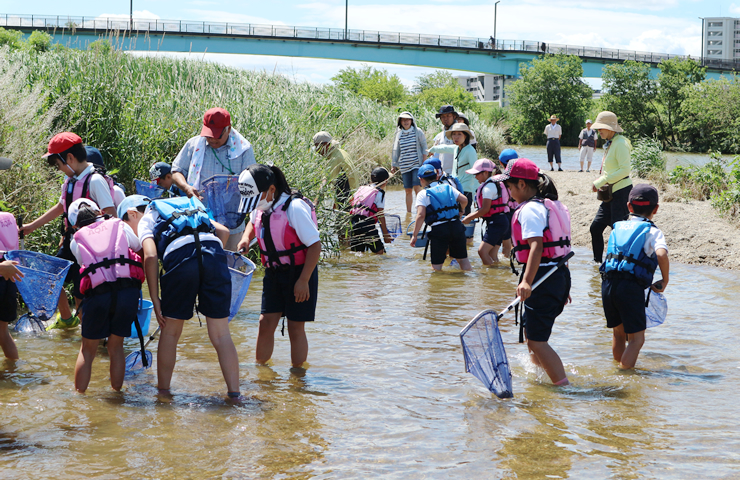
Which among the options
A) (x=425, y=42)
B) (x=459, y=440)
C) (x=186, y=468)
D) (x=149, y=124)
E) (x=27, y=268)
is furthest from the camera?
(x=425, y=42)

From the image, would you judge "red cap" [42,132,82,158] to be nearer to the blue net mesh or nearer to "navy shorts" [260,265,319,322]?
the blue net mesh

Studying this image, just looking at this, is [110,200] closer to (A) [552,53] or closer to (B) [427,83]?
(A) [552,53]

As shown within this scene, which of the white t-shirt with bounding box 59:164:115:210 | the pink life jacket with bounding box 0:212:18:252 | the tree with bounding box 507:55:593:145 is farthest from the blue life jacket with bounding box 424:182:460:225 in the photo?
the tree with bounding box 507:55:593:145

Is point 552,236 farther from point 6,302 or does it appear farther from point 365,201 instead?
point 365,201

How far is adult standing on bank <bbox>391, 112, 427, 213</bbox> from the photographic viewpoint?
44.5 ft

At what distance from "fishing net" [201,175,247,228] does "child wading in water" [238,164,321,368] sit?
105cm

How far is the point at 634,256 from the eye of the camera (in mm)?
5574

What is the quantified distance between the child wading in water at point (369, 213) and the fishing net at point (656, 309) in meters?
5.23

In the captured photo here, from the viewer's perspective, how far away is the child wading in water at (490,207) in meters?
9.50

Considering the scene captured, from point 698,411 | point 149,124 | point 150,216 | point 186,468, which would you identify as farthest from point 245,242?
point 149,124

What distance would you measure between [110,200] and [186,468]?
2.77 meters

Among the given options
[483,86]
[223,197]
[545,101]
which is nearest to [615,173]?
[223,197]

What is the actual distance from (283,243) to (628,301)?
2.77m

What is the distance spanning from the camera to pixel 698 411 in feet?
16.1
